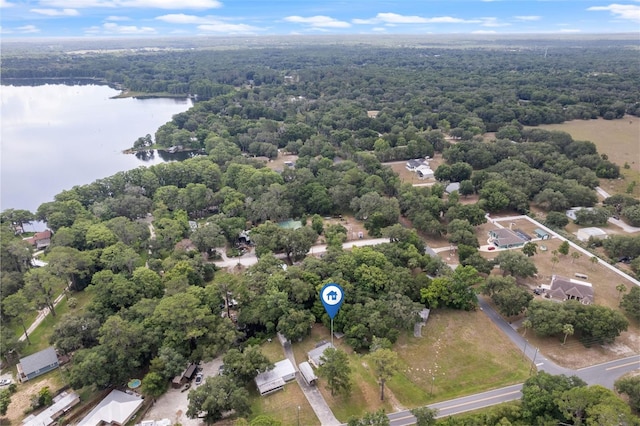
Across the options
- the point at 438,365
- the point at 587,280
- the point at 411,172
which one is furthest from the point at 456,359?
the point at 411,172

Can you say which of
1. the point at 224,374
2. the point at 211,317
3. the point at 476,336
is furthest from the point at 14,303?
the point at 476,336

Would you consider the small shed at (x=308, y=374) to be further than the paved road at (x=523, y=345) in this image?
No

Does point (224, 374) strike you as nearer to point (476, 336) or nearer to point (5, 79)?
point (476, 336)

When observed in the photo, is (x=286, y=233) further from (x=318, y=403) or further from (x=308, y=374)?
(x=318, y=403)

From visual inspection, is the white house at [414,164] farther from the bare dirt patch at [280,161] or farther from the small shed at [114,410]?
the small shed at [114,410]

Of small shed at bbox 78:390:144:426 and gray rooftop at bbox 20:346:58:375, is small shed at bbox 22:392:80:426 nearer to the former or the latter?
small shed at bbox 78:390:144:426

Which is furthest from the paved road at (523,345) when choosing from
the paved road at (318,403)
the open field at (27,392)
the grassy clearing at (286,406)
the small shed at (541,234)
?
the open field at (27,392)

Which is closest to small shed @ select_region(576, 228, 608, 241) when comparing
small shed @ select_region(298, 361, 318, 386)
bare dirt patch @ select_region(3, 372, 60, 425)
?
small shed @ select_region(298, 361, 318, 386)
